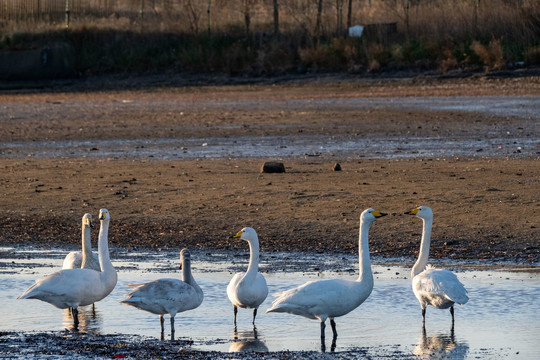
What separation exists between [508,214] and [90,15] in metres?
33.0

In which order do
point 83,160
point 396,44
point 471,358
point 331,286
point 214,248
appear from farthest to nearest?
1. point 396,44
2. point 83,160
3. point 214,248
4. point 331,286
5. point 471,358

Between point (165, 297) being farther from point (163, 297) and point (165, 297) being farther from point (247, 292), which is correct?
point (247, 292)

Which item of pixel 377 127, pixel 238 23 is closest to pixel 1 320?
pixel 377 127

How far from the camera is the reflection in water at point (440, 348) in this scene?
782 centimetres

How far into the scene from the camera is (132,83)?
1417 inches

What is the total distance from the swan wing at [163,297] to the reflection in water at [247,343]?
1.62 feet

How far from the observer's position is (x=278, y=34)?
38.7 m

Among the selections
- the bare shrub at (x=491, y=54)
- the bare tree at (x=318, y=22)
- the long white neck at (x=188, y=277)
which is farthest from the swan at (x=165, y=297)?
the bare tree at (x=318, y=22)

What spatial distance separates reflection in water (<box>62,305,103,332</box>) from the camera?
29.7ft

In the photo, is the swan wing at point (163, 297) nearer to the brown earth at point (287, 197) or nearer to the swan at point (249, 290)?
the swan at point (249, 290)

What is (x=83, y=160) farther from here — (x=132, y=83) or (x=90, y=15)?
(x=90, y=15)

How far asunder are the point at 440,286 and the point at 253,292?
1549mm

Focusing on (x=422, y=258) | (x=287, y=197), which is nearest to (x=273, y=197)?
(x=287, y=197)

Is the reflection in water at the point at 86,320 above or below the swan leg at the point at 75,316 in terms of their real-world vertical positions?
below
